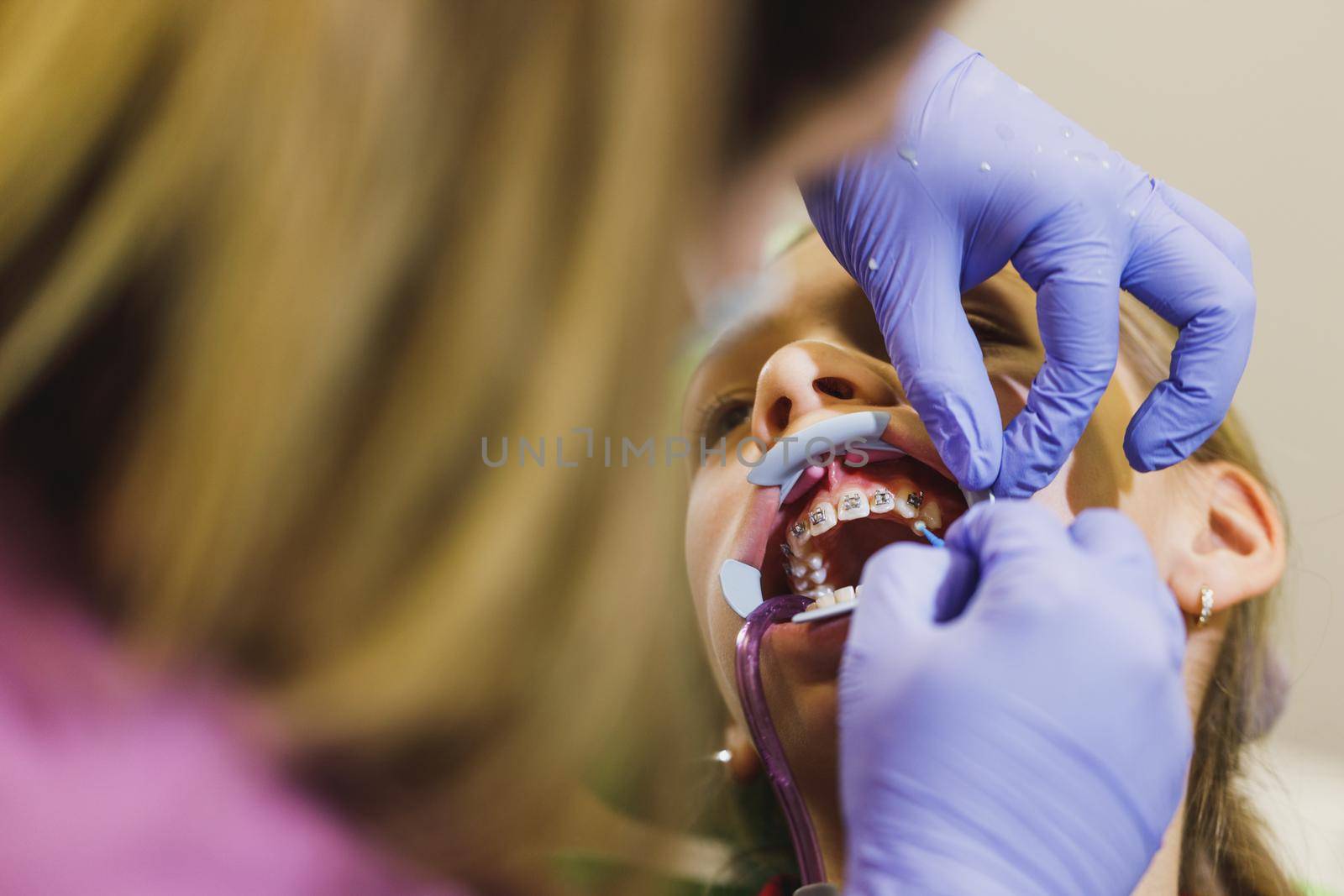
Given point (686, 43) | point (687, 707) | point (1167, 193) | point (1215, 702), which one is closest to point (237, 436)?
point (686, 43)

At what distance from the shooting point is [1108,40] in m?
1.59

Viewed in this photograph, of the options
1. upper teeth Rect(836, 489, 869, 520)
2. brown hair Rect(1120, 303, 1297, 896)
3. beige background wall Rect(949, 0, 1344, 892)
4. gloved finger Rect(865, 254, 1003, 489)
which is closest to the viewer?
gloved finger Rect(865, 254, 1003, 489)

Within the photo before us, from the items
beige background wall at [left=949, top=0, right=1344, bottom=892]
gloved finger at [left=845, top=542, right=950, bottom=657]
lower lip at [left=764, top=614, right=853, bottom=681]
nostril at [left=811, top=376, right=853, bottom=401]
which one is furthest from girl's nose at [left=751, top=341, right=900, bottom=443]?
beige background wall at [left=949, top=0, right=1344, bottom=892]

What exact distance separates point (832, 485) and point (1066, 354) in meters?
0.27

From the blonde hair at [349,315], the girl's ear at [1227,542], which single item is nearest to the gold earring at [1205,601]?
the girl's ear at [1227,542]

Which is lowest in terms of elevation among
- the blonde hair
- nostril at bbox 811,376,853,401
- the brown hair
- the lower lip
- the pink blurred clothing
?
the brown hair

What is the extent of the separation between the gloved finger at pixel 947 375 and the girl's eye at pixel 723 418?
38cm

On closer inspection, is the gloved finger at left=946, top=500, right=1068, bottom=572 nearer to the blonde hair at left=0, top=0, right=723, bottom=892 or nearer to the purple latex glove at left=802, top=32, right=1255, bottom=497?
the purple latex glove at left=802, top=32, right=1255, bottom=497

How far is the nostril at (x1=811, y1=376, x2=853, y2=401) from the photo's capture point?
113 centimetres

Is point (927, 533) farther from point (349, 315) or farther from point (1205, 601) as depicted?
point (349, 315)

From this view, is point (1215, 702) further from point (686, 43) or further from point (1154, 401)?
point (686, 43)

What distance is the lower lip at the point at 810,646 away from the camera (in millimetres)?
1076

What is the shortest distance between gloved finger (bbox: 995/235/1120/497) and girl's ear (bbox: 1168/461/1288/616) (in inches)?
10.9

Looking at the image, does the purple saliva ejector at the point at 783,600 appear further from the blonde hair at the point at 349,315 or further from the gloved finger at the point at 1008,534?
the blonde hair at the point at 349,315
